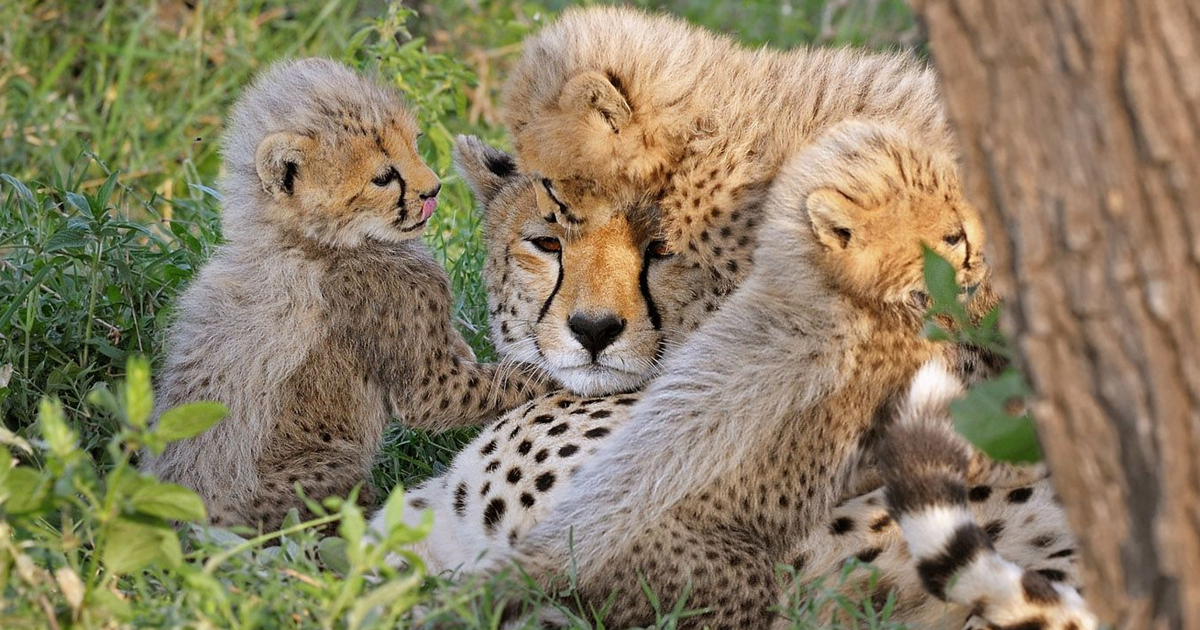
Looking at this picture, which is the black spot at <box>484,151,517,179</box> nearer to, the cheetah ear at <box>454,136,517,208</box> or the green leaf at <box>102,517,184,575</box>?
the cheetah ear at <box>454,136,517,208</box>

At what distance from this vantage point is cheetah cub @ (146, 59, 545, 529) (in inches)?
123

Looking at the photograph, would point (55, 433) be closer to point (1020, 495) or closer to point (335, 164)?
point (335, 164)

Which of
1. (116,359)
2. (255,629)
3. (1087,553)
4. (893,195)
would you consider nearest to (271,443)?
(116,359)

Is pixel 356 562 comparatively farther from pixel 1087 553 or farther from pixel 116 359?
pixel 116 359

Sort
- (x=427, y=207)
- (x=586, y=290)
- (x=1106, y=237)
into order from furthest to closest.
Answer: (x=427, y=207), (x=586, y=290), (x=1106, y=237)

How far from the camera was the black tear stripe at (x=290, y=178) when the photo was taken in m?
3.19

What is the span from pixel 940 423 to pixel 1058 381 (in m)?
0.72

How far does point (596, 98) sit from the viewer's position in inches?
116

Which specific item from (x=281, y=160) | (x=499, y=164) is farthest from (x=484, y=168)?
(x=281, y=160)

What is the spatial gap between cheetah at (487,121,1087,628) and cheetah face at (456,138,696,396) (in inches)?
14.5

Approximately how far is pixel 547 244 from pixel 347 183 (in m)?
0.44

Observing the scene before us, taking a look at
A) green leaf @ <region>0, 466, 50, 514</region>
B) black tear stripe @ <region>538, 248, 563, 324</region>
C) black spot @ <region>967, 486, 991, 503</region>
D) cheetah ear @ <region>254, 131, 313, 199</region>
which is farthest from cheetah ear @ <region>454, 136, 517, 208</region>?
green leaf @ <region>0, 466, 50, 514</region>

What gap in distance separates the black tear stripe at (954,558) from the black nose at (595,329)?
3.03 feet

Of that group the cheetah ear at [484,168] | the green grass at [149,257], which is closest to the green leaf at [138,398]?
the green grass at [149,257]
